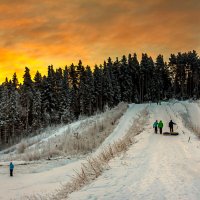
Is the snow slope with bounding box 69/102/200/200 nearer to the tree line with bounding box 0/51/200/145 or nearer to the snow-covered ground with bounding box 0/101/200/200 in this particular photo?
the snow-covered ground with bounding box 0/101/200/200

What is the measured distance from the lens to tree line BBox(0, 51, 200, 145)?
3275 inches

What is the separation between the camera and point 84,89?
90.9 m

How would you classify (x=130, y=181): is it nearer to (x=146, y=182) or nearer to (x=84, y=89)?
(x=146, y=182)

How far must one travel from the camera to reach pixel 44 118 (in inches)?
3386

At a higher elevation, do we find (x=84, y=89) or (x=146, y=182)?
(x=84, y=89)

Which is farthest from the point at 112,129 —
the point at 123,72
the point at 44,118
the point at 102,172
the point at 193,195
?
the point at 123,72

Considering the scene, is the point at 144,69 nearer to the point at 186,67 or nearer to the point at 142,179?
the point at 186,67

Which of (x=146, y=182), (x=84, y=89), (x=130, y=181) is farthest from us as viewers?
(x=84, y=89)

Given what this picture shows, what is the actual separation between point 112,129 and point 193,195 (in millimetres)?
32557

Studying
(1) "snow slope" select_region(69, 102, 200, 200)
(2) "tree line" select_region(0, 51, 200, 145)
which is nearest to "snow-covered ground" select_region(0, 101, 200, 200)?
(1) "snow slope" select_region(69, 102, 200, 200)

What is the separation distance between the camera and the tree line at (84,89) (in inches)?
3275

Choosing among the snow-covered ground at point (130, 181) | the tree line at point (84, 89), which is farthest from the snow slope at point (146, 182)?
the tree line at point (84, 89)

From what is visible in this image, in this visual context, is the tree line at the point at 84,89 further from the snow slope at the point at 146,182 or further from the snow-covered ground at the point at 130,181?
the snow slope at the point at 146,182

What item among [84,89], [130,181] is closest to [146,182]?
[130,181]
